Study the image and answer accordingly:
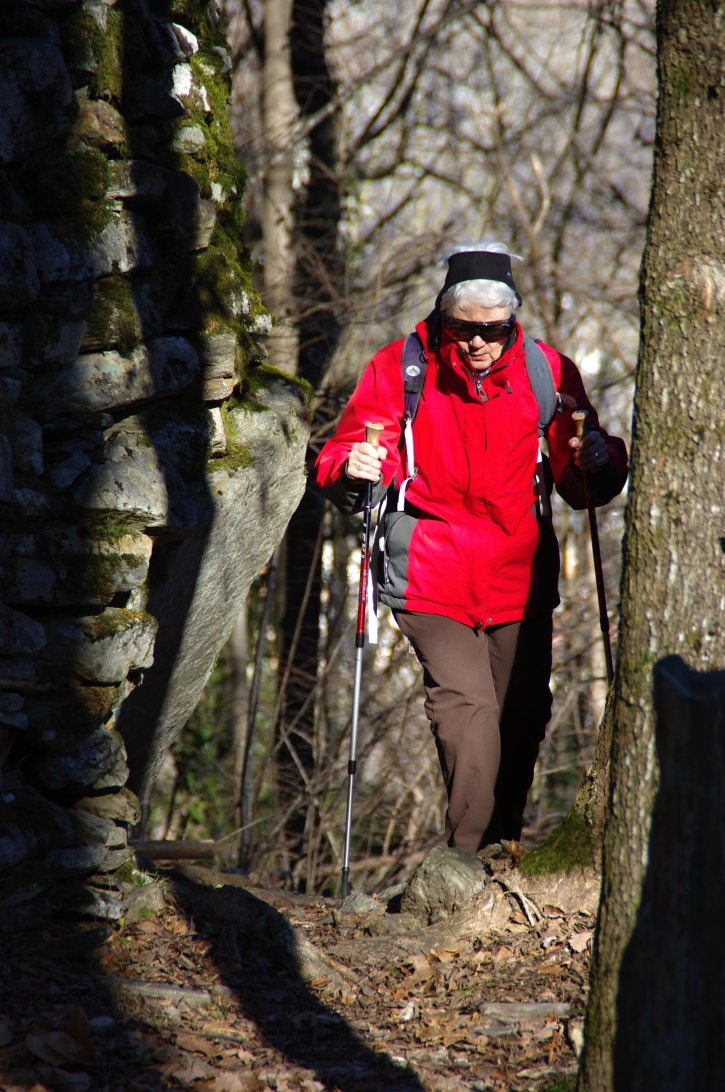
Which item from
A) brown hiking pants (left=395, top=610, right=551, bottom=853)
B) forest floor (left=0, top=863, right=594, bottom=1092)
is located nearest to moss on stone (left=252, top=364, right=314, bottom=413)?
brown hiking pants (left=395, top=610, right=551, bottom=853)

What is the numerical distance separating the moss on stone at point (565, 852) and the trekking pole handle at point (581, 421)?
5.07 feet

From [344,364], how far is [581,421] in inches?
226

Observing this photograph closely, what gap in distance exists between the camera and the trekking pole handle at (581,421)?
13.7ft

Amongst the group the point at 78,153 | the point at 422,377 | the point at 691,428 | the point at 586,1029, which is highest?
the point at 78,153

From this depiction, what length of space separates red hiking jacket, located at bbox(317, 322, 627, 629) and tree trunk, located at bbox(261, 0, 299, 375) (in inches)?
193

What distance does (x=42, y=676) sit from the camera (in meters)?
3.45

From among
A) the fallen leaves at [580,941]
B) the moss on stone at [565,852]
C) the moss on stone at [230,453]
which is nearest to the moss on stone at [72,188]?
the moss on stone at [230,453]

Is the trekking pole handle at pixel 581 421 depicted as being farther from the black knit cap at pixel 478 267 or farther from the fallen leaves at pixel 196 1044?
the fallen leaves at pixel 196 1044

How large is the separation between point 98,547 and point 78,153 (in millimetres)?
1445

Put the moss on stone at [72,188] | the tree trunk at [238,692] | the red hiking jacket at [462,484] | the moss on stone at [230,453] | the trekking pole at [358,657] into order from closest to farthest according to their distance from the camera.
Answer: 1. the moss on stone at [72,188]
2. the red hiking jacket at [462,484]
3. the moss on stone at [230,453]
4. the trekking pole at [358,657]
5. the tree trunk at [238,692]

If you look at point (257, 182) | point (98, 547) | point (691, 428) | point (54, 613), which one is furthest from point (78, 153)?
point (257, 182)

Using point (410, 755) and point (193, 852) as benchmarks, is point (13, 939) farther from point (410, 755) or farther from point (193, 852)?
point (410, 755)

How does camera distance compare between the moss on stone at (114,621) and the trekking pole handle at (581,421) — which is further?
the trekking pole handle at (581,421)

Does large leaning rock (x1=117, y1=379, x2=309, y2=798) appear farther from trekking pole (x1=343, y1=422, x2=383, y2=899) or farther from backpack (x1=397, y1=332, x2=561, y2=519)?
backpack (x1=397, y1=332, x2=561, y2=519)
